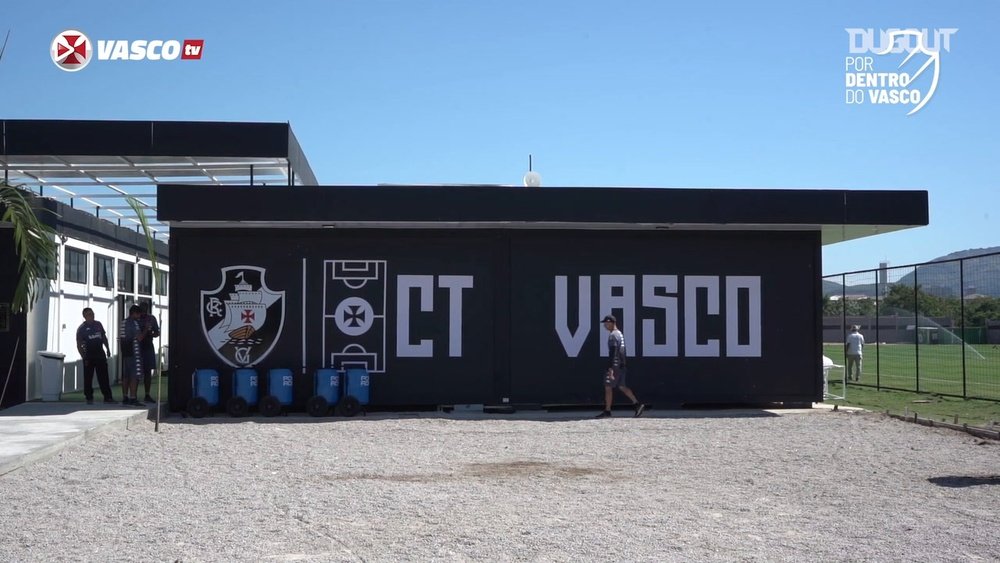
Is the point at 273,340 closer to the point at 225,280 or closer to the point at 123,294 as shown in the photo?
the point at 225,280

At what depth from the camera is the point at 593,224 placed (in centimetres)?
1650

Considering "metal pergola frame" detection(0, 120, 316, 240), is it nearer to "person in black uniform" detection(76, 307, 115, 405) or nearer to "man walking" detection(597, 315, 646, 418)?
"person in black uniform" detection(76, 307, 115, 405)

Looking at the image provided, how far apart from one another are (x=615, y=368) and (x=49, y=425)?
849 cm

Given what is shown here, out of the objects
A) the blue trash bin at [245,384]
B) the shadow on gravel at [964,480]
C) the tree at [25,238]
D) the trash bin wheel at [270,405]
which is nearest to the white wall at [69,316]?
the blue trash bin at [245,384]

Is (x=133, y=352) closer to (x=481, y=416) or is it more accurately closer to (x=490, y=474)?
(x=481, y=416)

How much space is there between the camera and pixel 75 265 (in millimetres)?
19734

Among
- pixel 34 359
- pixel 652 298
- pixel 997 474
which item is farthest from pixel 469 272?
pixel 997 474

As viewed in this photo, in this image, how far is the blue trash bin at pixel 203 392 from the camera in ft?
51.6

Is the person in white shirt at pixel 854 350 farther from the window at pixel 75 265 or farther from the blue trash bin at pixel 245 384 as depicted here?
the window at pixel 75 265

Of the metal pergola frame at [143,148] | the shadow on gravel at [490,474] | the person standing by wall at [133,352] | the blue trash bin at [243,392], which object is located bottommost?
the shadow on gravel at [490,474]

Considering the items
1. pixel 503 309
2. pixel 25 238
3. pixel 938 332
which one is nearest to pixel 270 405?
pixel 503 309

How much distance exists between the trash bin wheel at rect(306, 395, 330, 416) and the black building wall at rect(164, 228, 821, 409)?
749 mm

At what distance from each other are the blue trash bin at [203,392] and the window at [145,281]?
1084 centimetres

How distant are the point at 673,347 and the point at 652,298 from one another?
0.95m
